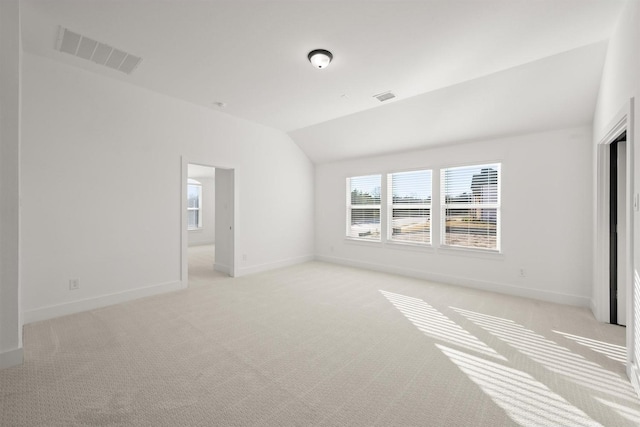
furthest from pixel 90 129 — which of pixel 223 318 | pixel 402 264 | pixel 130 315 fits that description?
pixel 402 264

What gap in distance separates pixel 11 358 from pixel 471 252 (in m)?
5.44

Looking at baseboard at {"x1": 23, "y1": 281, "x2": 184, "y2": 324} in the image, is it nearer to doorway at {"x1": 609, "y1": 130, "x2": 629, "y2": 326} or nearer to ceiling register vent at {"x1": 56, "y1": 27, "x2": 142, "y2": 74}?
ceiling register vent at {"x1": 56, "y1": 27, "x2": 142, "y2": 74}

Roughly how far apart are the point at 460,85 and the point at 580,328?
10.1ft

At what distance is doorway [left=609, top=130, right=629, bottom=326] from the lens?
3051 millimetres

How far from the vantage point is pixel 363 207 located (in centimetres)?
620

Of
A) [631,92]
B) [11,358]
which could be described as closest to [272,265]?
[11,358]

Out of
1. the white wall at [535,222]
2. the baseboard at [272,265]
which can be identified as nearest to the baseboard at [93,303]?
the baseboard at [272,265]

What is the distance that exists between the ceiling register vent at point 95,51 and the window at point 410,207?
A: 4.49m

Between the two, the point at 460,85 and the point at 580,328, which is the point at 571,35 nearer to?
the point at 460,85

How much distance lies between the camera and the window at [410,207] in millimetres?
5246

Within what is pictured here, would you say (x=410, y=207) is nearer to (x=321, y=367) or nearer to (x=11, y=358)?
(x=321, y=367)

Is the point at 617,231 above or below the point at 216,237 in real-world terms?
above

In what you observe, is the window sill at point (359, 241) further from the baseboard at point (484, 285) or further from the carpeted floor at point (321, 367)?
the carpeted floor at point (321, 367)

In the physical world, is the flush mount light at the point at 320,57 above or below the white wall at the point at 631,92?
above
